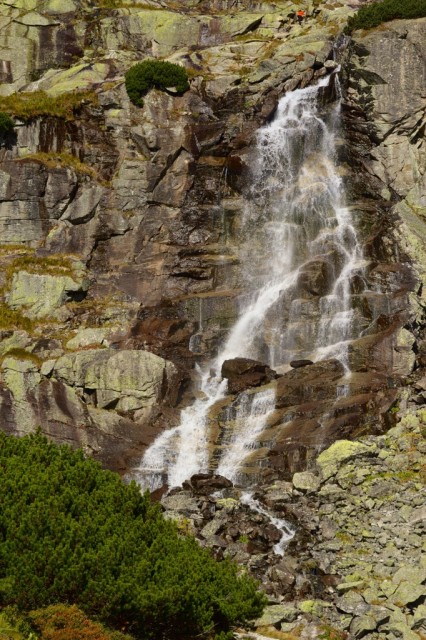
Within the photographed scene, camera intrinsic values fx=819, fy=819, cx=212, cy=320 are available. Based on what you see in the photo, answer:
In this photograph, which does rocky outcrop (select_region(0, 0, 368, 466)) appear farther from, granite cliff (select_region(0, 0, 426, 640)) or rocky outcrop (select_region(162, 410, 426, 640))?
rocky outcrop (select_region(162, 410, 426, 640))

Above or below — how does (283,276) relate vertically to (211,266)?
below

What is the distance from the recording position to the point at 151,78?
179 ft

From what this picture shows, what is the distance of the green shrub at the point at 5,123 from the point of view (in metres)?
51.2

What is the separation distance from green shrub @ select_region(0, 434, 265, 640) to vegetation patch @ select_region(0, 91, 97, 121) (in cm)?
3471

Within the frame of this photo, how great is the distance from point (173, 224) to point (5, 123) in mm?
12737

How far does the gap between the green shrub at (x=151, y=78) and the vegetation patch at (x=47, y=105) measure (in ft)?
8.82

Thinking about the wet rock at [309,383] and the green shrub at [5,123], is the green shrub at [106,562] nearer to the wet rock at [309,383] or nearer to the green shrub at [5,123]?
the wet rock at [309,383]

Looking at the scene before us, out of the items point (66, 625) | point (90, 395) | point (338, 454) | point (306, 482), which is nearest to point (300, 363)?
point (338, 454)

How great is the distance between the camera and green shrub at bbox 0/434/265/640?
19.3m

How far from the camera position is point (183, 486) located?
1335 inches

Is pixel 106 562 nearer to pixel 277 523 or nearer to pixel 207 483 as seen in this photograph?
pixel 277 523

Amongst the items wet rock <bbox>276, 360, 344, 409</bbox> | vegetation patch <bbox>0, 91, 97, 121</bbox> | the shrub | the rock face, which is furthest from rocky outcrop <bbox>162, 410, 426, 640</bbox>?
vegetation patch <bbox>0, 91, 97, 121</bbox>

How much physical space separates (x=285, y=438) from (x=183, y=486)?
4763 millimetres

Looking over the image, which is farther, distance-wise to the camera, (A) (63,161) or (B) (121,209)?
(A) (63,161)
